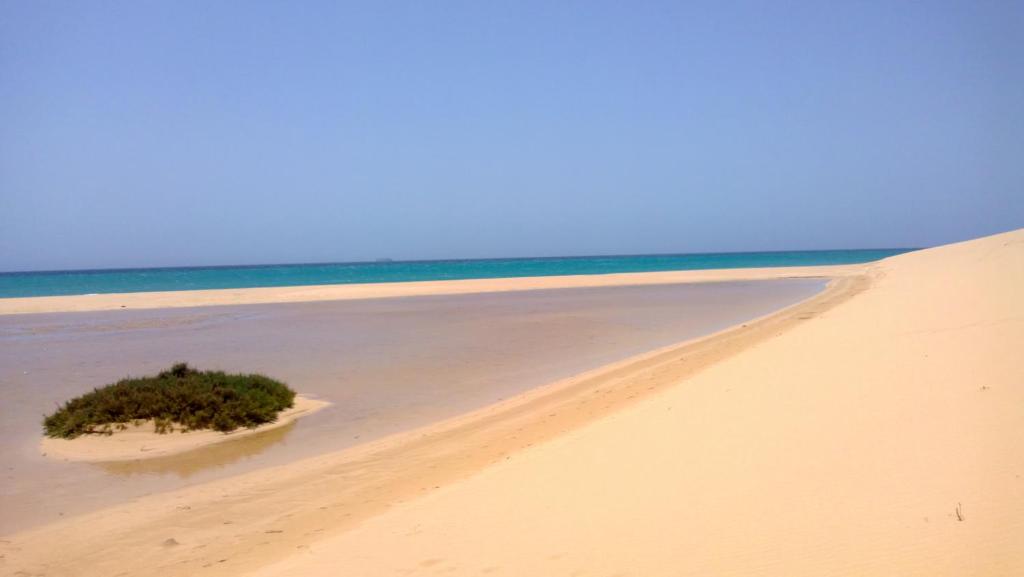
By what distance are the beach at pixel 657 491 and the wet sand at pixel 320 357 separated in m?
0.81

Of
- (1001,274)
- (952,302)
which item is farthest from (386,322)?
(1001,274)

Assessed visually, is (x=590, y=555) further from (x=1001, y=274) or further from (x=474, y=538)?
(x=1001, y=274)

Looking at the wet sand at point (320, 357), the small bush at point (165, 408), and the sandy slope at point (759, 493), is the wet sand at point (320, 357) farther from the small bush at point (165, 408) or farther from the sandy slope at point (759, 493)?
the sandy slope at point (759, 493)

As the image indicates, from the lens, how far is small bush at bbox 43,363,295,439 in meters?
11.6

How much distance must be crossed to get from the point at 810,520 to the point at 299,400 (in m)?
10.1

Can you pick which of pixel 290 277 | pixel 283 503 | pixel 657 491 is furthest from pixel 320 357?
pixel 290 277

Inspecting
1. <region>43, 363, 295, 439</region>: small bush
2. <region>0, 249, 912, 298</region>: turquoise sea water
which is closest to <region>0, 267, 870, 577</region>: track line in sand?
→ <region>43, 363, 295, 439</region>: small bush

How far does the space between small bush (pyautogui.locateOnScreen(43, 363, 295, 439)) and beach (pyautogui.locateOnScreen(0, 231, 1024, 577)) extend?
1.03 metres

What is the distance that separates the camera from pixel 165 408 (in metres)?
11.8

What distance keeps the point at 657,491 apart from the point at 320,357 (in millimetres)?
14319

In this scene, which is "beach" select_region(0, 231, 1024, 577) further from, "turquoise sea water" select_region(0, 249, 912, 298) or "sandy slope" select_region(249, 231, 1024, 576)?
"turquoise sea water" select_region(0, 249, 912, 298)

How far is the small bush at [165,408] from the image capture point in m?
11.6

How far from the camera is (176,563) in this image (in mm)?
6535

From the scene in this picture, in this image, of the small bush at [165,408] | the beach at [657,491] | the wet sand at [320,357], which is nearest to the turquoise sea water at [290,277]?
the wet sand at [320,357]
